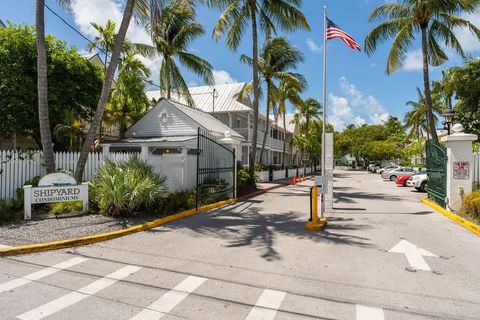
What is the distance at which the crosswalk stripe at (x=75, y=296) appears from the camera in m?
4.01

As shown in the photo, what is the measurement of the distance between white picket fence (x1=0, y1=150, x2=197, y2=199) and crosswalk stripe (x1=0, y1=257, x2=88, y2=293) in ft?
19.0

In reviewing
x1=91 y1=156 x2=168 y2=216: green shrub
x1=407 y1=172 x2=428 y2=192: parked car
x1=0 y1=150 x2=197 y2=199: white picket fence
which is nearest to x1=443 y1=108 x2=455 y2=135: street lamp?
x1=407 y1=172 x2=428 y2=192: parked car

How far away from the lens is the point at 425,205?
46.9 ft

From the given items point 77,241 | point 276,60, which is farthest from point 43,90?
point 276,60

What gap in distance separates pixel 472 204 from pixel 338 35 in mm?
6978

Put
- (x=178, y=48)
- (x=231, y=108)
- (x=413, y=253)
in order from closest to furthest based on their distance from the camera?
(x=413, y=253)
(x=178, y=48)
(x=231, y=108)

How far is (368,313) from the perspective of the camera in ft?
13.5

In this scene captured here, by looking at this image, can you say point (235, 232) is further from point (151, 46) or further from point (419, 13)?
point (151, 46)

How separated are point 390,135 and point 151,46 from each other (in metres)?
67.0

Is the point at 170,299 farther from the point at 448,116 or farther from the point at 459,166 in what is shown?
the point at 448,116

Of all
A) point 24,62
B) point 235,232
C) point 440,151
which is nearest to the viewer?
point 235,232


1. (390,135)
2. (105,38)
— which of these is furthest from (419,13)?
(390,135)

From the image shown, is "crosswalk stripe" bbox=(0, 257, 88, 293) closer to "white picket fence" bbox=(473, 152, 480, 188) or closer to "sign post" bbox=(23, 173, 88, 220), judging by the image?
"sign post" bbox=(23, 173, 88, 220)

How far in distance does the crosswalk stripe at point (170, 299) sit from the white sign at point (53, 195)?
5.84 m
